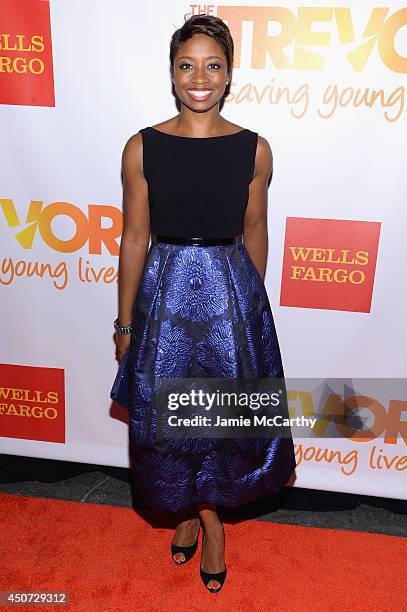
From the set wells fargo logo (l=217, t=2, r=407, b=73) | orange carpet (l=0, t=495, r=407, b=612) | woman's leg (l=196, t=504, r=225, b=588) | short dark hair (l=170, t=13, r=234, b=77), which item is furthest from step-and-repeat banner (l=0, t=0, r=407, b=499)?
woman's leg (l=196, t=504, r=225, b=588)

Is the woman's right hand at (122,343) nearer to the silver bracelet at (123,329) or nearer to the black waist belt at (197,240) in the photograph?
the silver bracelet at (123,329)

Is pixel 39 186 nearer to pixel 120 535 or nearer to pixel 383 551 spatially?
pixel 120 535

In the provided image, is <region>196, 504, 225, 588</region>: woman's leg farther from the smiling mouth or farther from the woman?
the smiling mouth

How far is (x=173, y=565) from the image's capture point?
226 cm

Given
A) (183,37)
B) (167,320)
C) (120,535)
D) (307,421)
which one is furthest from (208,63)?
(120,535)

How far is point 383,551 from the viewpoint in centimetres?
238

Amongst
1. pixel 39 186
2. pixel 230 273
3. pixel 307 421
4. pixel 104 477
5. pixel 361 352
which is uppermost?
pixel 39 186

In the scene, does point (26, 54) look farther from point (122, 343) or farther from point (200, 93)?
point (122, 343)

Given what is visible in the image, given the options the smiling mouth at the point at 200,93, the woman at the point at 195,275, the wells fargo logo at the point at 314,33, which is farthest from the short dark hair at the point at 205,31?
the wells fargo logo at the point at 314,33

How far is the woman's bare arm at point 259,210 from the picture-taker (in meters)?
1.94

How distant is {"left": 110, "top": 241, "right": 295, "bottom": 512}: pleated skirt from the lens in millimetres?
1887

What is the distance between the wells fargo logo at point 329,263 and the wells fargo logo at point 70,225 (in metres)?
0.71

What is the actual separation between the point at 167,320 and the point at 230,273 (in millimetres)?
244

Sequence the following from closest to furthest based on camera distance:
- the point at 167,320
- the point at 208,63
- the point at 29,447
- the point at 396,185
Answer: the point at 208,63 < the point at 167,320 < the point at 396,185 < the point at 29,447
